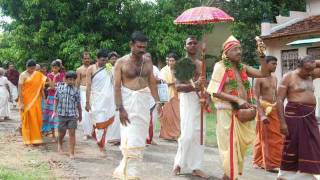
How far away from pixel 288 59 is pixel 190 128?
12.9 m

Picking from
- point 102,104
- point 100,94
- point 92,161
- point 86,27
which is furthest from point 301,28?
point 92,161

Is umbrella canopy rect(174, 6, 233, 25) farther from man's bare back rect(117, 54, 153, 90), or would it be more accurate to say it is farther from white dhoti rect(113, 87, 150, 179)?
white dhoti rect(113, 87, 150, 179)

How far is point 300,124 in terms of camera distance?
22.2 ft

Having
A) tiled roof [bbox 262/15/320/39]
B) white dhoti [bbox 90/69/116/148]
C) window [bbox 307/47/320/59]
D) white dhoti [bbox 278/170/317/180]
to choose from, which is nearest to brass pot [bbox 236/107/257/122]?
white dhoti [bbox 278/170/317/180]

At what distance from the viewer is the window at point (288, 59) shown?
18875 mm

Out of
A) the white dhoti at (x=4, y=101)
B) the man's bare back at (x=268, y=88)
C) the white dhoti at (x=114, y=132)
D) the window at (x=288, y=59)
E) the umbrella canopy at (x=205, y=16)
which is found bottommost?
the white dhoti at (x=114, y=132)

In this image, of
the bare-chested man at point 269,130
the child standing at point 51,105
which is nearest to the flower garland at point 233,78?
the bare-chested man at point 269,130

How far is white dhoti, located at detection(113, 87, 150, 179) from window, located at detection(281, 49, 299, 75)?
13.3 m

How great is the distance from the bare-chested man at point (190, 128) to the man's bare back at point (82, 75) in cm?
438

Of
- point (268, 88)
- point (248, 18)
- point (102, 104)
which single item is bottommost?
point (102, 104)

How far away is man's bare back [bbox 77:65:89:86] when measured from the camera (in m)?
11.3

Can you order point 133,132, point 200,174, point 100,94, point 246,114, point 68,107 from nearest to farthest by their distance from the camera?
point 246,114 → point 133,132 → point 200,174 → point 68,107 → point 100,94

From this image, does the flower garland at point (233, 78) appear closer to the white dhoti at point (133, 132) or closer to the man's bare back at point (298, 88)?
the man's bare back at point (298, 88)

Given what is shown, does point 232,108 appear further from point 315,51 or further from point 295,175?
point 315,51
